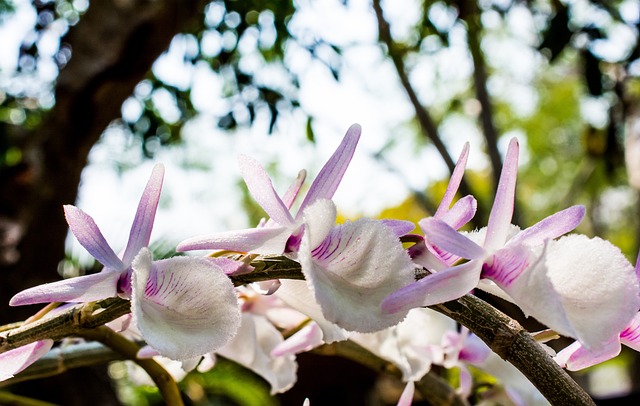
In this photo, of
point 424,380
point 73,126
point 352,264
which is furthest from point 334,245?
point 73,126

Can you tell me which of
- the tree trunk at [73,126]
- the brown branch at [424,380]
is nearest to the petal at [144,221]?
the brown branch at [424,380]

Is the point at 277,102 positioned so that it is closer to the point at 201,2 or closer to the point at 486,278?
the point at 201,2

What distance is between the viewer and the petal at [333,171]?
218 millimetres

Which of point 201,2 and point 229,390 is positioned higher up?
point 201,2

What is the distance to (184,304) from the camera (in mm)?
205

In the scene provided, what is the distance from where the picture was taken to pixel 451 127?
585cm

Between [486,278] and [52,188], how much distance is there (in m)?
1.16

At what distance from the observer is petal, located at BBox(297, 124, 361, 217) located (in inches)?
8.6

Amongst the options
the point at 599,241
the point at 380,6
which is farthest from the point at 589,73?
the point at 599,241

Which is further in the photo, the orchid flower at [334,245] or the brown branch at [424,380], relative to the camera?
the brown branch at [424,380]

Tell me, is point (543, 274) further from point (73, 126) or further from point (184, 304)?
point (73, 126)

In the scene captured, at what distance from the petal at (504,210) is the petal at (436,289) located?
0.4 inches

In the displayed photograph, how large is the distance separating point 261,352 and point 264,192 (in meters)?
0.17

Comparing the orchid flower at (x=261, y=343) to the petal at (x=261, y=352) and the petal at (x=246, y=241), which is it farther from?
the petal at (x=246, y=241)
